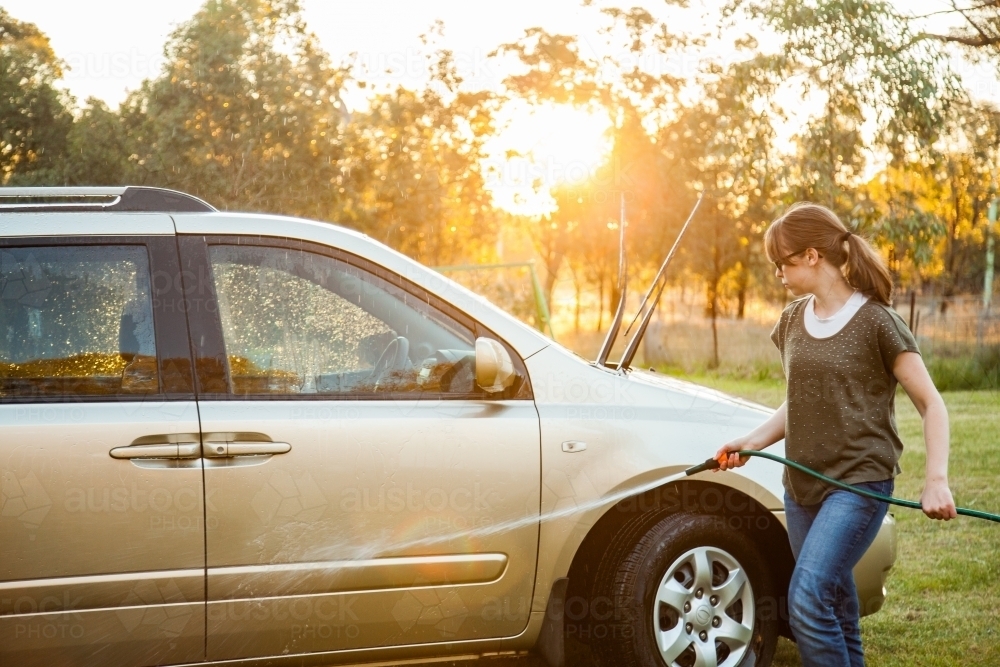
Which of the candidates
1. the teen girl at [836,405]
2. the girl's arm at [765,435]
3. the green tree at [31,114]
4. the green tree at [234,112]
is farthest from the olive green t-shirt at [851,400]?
the green tree at [31,114]

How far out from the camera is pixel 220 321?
351cm

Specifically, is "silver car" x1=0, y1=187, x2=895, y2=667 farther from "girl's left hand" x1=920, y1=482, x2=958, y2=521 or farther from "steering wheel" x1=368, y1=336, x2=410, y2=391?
"girl's left hand" x1=920, y1=482, x2=958, y2=521

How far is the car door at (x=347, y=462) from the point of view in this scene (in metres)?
3.42

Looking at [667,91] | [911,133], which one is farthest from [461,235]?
[911,133]

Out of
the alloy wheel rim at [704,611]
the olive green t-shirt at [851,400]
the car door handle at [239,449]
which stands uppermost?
the olive green t-shirt at [851,400]

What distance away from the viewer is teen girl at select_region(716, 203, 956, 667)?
3.06 metres

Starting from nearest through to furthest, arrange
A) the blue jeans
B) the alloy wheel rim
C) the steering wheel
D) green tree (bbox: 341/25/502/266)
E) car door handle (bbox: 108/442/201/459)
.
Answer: the blue jeans, car door handle (bbox: 108/442/201/459), the steering wheel, the alloy wheel rim, green tree (bbox: 341/25/502/266)

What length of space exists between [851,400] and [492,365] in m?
1.15

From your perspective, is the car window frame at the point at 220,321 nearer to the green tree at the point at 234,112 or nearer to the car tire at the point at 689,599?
the car tire at the point at 689,599

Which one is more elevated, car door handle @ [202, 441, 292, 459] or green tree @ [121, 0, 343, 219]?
green tree @ [121, 0, 343, 219]

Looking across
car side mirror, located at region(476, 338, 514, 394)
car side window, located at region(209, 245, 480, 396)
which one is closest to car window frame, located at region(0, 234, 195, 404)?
car side window, located at region(209, 245, 480, 396)

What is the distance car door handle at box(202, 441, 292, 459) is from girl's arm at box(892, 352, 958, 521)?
1.98m

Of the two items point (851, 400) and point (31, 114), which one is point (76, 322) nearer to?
point (851, 400)

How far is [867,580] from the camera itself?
395cm
